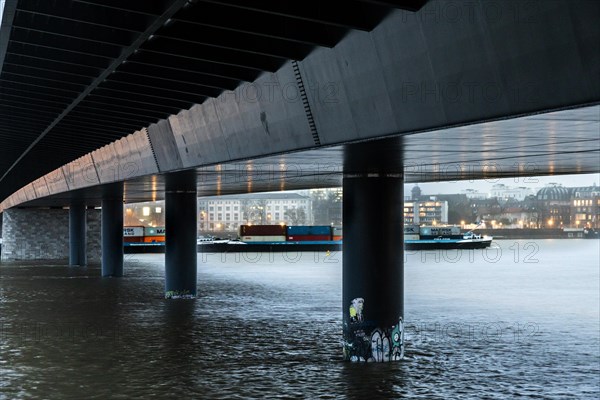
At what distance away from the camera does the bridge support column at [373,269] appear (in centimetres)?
2453

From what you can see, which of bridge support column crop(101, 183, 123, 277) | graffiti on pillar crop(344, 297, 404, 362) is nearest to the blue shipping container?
bridge support column crop(101, 183, 123, 277)

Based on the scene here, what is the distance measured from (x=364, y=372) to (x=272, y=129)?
823cm

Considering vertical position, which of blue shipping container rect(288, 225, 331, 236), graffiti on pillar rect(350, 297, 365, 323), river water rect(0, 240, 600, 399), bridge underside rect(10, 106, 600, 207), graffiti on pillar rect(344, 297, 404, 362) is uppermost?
bridge underside rect(10, 106, 600, 207)

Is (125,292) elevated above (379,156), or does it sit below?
below

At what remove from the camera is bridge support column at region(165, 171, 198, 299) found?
44.0 metres

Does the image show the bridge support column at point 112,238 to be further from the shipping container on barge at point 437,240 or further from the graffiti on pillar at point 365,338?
the shipping container on barge at point 437,240

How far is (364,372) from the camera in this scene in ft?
75.7

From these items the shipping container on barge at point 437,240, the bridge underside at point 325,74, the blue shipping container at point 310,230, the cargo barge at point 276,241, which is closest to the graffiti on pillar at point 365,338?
the bridge underside at point 325,74

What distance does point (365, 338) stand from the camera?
2461cm

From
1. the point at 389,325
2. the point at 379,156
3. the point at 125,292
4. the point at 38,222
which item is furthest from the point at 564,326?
the point at 38,222

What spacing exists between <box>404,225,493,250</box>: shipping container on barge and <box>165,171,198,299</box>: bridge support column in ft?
294

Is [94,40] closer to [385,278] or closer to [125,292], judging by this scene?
[385,278]

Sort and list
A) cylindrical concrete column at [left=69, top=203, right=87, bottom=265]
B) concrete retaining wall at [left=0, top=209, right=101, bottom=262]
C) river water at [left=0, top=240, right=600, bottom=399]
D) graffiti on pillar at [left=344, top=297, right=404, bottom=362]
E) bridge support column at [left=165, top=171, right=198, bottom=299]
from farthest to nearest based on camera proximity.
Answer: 1. concrete retaining wall at [left=0, top=209, right=101, bottom=262]
2. cylindrical concrete column at [left=69, top=203, right=87, bottom=265]
3. bridge support column at [left=165, top=171, right=198, bottom=299]
4. graffiti on pillar at [left=344, top=297, right=404, bottom=362]
5. river water at [left=0, top=240, right=600, bottom=399]

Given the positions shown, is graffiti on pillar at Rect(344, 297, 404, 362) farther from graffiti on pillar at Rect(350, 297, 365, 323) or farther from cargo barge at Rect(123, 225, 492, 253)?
cargo barge at Rect(123, 225, 492, 253)
